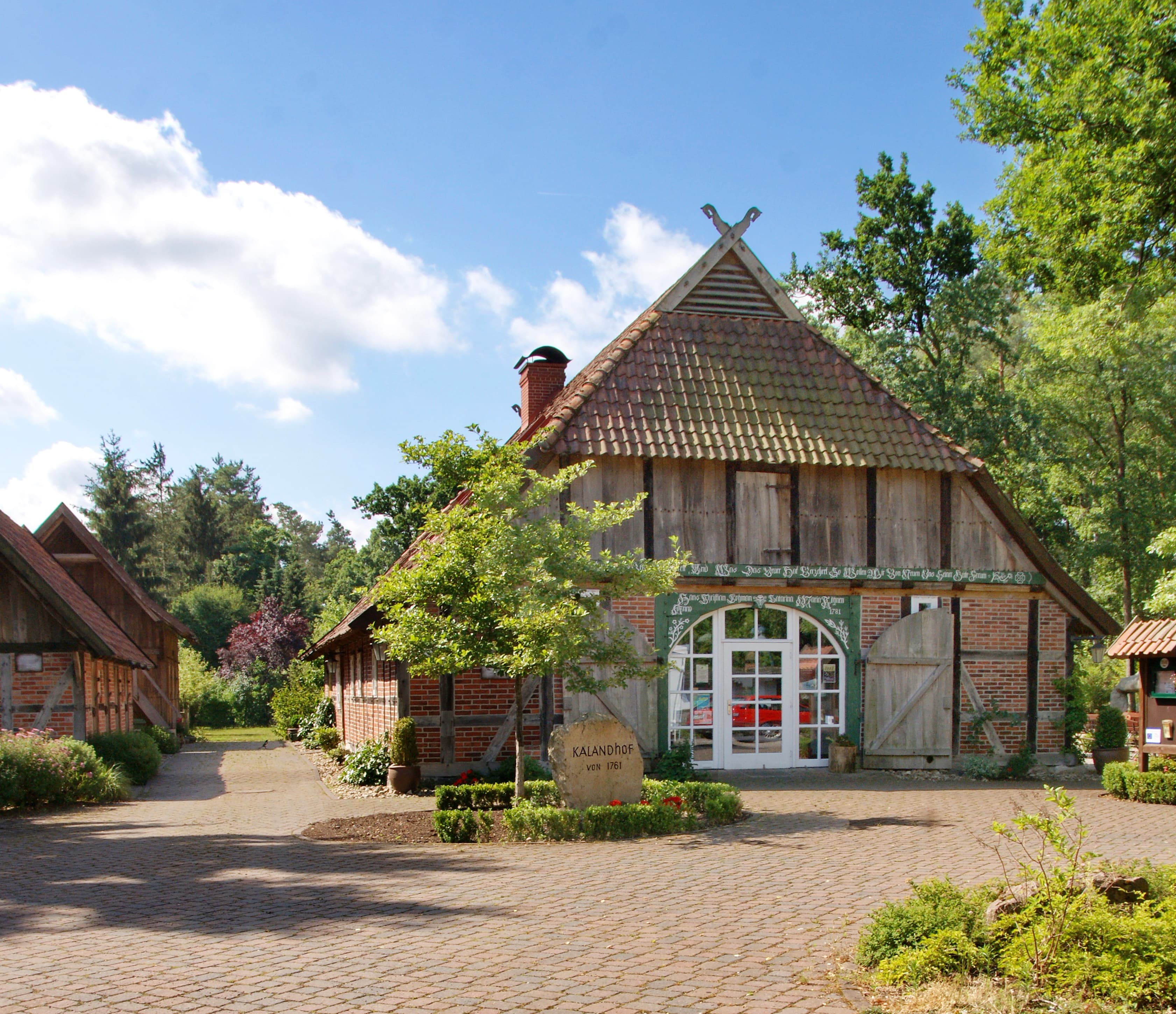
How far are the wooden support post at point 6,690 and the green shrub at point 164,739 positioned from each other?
31.5 ft

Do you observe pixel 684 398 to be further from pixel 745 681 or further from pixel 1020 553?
pixel 1020 553

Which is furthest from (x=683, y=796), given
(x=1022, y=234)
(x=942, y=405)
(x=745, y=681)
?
(x=942, y=405)

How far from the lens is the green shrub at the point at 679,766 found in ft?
50.6

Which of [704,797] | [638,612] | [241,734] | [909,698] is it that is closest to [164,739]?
[241,734]

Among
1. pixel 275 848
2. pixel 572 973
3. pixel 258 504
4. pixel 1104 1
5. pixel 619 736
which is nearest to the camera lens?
pixel 572 973

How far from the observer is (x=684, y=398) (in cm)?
1719

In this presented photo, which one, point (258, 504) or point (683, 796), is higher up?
point (258, 504)

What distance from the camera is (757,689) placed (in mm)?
16922

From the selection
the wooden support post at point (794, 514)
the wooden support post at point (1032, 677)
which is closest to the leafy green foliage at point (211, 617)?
the wooden support post at point (794, 514)

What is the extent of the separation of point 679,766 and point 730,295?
25.5 feet

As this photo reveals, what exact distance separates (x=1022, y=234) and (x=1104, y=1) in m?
3.60

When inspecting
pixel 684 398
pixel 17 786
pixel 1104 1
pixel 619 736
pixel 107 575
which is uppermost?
pixel 1104 1

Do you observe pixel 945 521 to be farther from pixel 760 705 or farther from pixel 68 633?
pixel 68 633

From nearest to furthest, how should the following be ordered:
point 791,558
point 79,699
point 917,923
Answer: point 917,923 → point 79,699 → point 791,558
